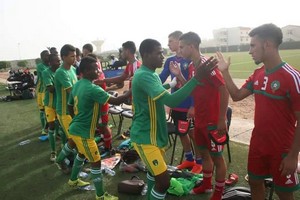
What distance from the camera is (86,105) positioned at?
4020 mm

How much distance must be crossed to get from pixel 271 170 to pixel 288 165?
Answer: 276 mm

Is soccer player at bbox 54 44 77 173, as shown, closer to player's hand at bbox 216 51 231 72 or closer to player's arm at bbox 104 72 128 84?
player's arm at bbox 104 72 128 84

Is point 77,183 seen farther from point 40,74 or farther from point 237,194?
point 40,74

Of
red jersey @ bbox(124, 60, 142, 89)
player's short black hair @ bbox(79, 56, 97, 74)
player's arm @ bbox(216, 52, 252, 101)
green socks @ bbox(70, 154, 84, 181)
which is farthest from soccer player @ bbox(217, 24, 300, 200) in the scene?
red jersey @ bbox(124, 60, 142, 89)

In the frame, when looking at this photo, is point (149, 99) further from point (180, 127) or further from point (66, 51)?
point (66, 51)

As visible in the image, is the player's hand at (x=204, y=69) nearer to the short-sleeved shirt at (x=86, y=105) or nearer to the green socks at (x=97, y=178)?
the short-sleeved shirt at (x=86, y=105)

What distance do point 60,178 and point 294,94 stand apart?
4.42 metres

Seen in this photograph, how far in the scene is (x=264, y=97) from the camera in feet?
9.46

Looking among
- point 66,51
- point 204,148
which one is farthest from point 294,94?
point 66,51

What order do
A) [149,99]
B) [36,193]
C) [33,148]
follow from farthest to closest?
1. [33,148]
2. [36,193]
3. [149,99]

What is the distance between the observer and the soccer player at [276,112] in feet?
8.73

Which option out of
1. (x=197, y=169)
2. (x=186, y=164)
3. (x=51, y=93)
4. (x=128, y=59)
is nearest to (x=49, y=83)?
(x=51, y=93)

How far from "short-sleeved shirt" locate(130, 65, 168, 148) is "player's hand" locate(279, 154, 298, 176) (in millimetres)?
1241

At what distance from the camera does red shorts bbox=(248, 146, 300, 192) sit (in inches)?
110
